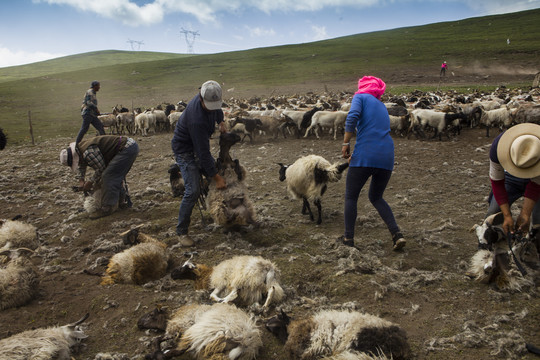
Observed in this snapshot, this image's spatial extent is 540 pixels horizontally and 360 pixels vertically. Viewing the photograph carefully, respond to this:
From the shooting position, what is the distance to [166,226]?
579 cm

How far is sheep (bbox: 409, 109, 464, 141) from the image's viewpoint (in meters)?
11.6

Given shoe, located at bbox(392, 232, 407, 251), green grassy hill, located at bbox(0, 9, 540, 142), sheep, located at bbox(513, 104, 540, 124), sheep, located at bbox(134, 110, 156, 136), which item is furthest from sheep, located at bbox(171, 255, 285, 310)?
green grassy hill, located at bbox(0, 9, 540, 142)

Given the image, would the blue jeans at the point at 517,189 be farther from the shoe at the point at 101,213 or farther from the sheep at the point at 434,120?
the sheep at the point at 434,120

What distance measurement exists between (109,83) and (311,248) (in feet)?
213

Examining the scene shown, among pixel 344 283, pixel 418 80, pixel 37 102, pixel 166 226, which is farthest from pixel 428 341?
pixel 37 102

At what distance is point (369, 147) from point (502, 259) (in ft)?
6.23

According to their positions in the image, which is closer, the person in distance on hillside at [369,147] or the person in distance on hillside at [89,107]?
the person in distance on hillside at [369,147]

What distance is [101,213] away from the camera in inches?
251

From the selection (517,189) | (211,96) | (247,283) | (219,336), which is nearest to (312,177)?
(211,96)

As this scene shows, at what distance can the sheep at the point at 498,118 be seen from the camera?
11719mm

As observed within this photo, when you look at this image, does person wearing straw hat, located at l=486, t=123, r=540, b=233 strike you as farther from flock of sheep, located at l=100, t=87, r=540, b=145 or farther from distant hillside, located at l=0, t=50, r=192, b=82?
distant hillside, located at l=0, t=50, r=192, b=82

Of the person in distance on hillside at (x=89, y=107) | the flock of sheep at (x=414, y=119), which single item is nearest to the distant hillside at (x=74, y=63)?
the person in distance on hillside at (x=89, y=107)

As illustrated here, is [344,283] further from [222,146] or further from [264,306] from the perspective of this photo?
[222,146]

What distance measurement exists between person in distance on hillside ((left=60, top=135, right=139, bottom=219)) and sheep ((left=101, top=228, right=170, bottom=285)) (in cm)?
239
